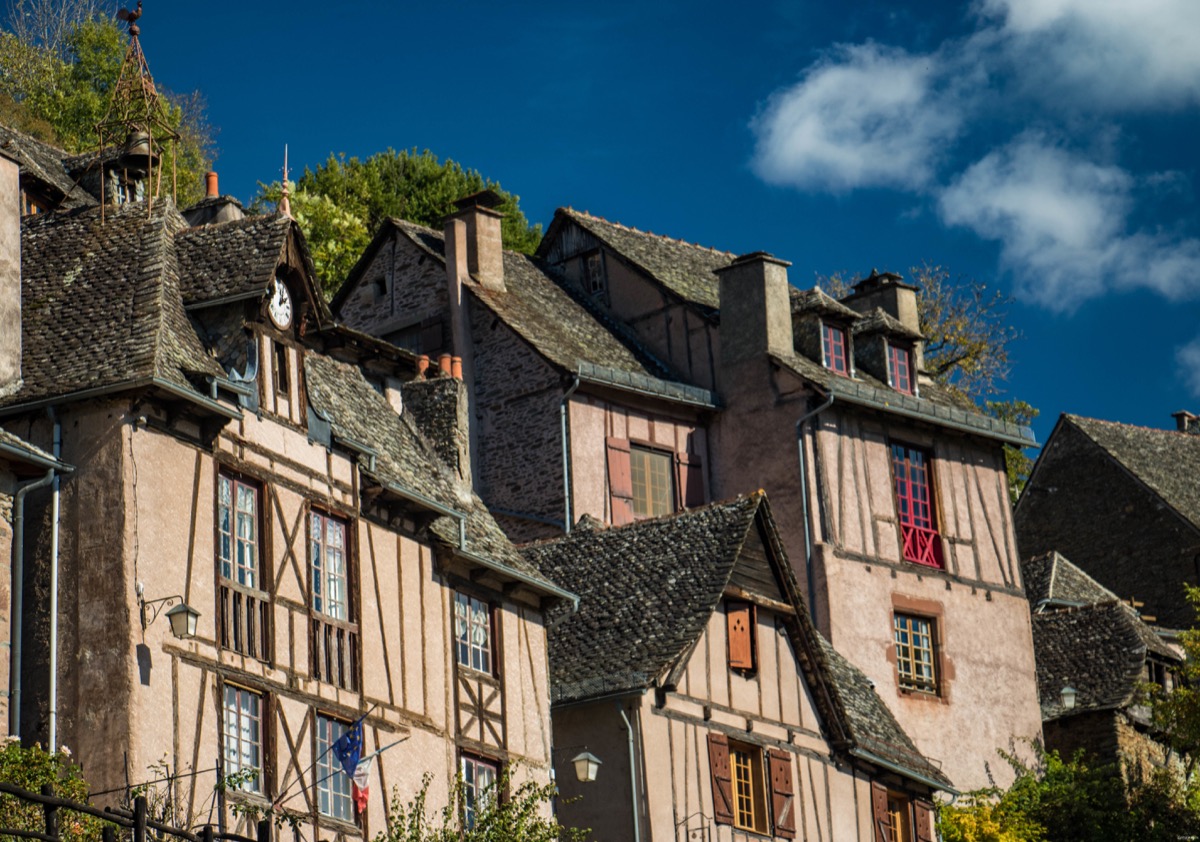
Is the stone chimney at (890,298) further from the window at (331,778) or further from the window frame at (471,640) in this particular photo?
the window at (331,778)

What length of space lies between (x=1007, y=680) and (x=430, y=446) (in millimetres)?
12936

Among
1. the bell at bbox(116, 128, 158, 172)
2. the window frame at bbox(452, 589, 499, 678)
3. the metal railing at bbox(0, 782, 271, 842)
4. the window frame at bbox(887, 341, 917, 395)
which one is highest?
the window frame at bbox(887, 341, 917, 395)

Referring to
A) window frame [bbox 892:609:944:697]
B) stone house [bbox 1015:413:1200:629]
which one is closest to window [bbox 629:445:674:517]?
window frame [bbox 892:609:944:697]

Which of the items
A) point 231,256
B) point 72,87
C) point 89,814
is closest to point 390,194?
point 72,87

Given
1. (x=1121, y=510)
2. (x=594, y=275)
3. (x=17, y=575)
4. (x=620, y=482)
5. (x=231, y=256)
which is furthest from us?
(x=1121, y=510)

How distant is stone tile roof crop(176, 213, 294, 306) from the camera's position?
23.0 m

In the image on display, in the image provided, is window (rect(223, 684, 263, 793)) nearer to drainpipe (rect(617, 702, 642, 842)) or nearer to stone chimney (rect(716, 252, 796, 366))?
drainpipe (rect(617, 702, 642, 842))

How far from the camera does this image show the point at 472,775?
1005 inches

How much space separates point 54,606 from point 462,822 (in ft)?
16.7

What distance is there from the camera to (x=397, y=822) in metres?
22.3

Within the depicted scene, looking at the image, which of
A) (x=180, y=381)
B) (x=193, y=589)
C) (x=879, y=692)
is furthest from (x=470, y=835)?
(x=879, y=692)

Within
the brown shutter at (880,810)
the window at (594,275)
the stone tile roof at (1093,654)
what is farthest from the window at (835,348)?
the brown shutter at (880,810)

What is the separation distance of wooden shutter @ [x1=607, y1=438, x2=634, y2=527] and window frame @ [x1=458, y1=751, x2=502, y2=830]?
915 centimetres

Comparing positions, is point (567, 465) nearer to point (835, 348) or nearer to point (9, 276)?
point (835, 348)
